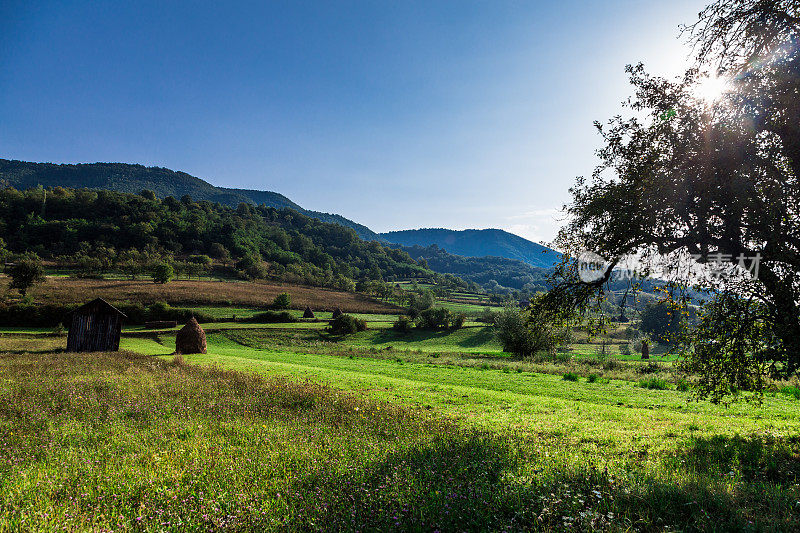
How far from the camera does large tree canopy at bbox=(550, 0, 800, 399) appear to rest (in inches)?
317

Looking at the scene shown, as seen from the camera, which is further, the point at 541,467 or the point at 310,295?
the point at 310,295

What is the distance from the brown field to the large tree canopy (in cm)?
8552

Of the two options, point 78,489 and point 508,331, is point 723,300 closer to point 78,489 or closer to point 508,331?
point 78,489

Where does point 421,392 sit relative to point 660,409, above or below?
below

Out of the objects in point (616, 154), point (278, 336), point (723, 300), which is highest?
point (616, 154)

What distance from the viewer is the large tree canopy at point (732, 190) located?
26.4ft

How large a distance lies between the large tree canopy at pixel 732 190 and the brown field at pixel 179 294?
8552 centimetres

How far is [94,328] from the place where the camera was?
3709 centimetres

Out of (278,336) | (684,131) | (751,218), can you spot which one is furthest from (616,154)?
(278,336)

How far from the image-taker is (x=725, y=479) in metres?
6.30

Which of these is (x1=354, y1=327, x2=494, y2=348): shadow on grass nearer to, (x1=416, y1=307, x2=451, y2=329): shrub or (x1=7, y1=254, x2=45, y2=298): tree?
(x1=416, y1=307, x2=451, y2=329): shrub

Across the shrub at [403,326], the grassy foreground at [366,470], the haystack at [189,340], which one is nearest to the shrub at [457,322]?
the shrub at [403,326]

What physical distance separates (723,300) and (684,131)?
4.58 meters

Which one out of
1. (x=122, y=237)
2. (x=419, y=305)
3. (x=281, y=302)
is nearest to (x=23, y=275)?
(x=281, y=302)
